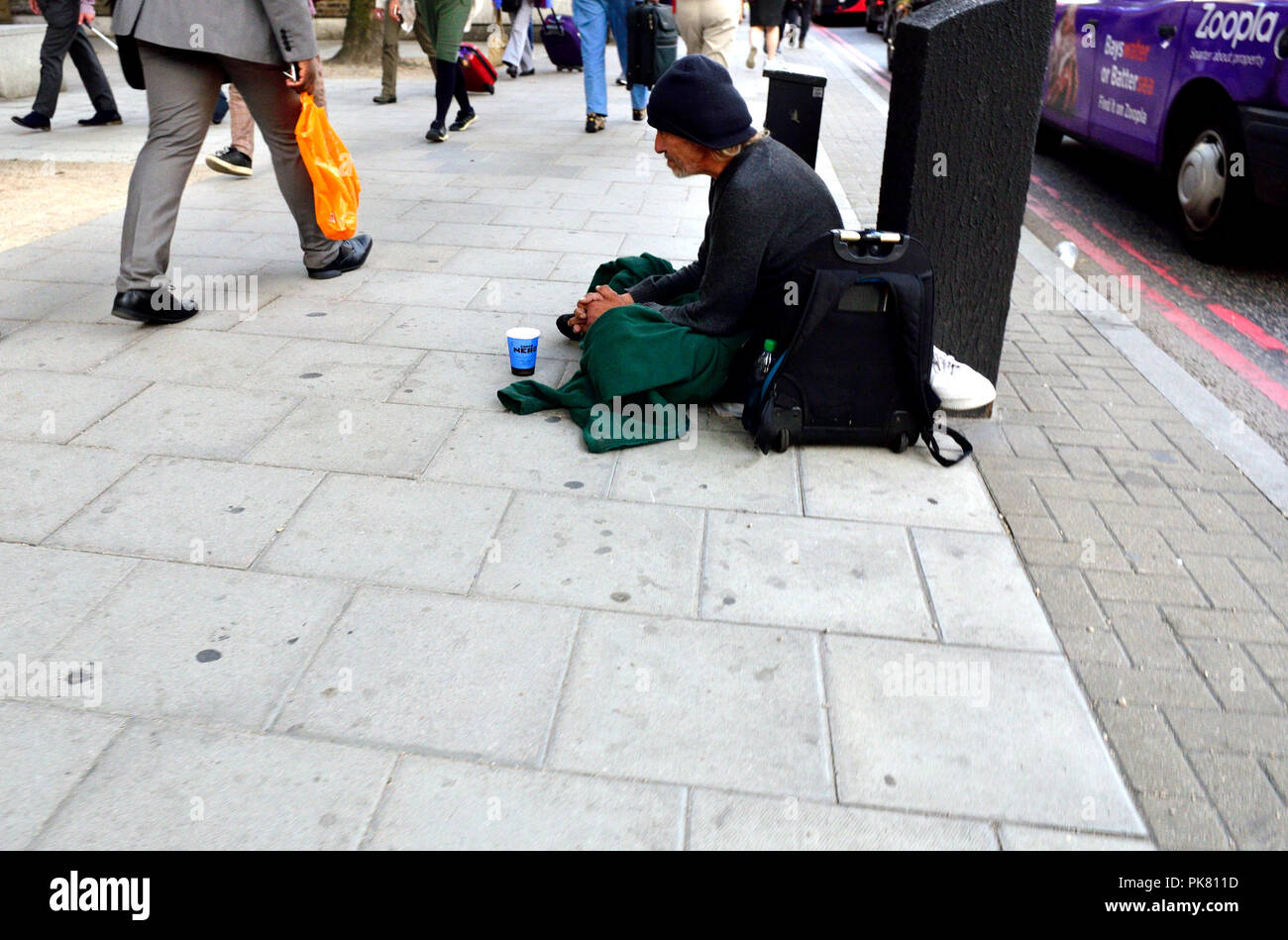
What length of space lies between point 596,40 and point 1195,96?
5.14 m

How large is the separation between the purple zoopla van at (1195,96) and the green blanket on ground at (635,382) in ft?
11.0

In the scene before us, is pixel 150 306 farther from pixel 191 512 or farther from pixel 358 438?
pixel 191 512

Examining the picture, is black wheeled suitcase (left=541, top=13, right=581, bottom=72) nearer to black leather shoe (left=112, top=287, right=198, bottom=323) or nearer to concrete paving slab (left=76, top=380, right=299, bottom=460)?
black leather shoe (left=112, top=287, right=198, bottom=323)

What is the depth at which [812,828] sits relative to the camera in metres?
1.95

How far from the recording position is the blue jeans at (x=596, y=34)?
358 inches

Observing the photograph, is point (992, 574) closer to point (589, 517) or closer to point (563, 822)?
point (589, 517)

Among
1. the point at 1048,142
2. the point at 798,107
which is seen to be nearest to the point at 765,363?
the point at 798,107

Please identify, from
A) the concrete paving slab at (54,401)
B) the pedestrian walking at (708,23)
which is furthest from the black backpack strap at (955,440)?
the pedestrian walking at (708,23)

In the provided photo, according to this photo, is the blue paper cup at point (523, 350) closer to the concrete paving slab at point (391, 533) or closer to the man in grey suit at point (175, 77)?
the concrete paving slab at point (391, 533)

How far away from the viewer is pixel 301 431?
11.3ft

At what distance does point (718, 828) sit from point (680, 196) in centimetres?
572
